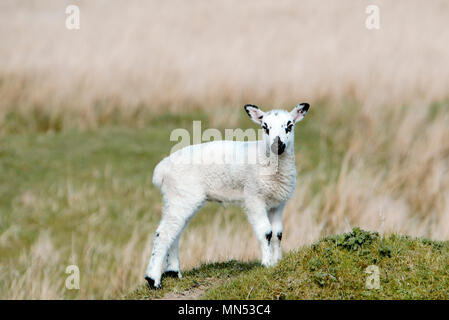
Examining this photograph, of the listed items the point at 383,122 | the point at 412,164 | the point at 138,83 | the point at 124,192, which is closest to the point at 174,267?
the point at 124,192

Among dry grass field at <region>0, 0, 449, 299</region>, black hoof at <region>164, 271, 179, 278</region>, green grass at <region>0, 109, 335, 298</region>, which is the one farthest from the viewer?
green grass at <region>0, 109, 335, 298</region>

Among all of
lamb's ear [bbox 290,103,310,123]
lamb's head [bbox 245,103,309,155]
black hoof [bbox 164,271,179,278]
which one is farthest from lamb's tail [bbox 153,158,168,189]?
lamb's ear [bbox 290,103,310,123]

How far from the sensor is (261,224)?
6.99 metres

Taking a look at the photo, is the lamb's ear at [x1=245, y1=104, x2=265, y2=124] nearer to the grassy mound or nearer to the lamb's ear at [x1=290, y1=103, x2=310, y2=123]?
the lamb's ear at [x1=290, y1=103, x2=310, y2=123]

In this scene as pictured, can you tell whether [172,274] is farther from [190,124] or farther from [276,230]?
[190,124]

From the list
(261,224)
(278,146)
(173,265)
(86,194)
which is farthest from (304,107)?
(86,194)

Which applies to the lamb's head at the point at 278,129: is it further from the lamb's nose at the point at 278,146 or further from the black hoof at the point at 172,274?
the black hoof at the point at 172,274

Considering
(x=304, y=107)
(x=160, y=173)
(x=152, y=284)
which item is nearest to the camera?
(x=304, y=107)

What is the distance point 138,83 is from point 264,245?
15146 millimetres

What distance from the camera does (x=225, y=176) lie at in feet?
24.0

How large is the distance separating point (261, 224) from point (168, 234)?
3.84 feet

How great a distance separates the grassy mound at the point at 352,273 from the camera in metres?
6.36

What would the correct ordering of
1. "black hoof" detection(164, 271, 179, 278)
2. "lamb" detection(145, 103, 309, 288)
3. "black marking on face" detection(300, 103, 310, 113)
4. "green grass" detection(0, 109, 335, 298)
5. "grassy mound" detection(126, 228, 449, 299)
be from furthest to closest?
"green grass" detection(0, 109, 335, 298), "black hoof" detection(164, 271, 179, 278), "lamb" detection(145, 103, 309, 288), "black marking on face" detection(300, 103, 310, 113), "grassy mound" detection(126, 228, 449, 299)

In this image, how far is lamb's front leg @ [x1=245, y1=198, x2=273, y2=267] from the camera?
6.97m
